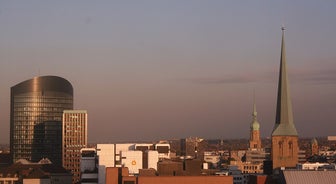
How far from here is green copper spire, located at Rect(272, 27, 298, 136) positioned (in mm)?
183875

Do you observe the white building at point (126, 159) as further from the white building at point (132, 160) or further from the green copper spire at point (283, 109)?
the green copper spire at point (283, 109)

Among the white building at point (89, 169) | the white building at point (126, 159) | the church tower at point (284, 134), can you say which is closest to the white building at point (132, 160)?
the white building at point (126, 159)

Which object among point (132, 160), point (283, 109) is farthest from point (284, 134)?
point (132, 160)

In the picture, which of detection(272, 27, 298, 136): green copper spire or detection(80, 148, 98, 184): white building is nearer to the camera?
detection(80, 148, 98, 184): white building

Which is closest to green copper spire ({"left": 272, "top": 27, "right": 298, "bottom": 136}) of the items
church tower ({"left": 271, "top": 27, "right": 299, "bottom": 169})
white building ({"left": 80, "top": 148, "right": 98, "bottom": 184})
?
church tower ({"left": 271, "top": 27, "right": 299, "bottom": 169})

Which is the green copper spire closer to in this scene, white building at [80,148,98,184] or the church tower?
the church tower

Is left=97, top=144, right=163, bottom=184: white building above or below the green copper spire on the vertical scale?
below

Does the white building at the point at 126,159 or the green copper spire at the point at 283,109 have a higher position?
the green copper spire at the point at 283,109

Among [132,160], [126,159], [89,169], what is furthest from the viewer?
[89,169]

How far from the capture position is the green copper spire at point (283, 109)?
603ft

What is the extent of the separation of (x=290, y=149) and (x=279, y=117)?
24.6 ft

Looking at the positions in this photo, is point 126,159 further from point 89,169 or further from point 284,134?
point 284,134

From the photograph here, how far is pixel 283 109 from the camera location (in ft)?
602

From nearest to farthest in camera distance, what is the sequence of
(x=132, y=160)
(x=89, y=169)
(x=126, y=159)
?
(x=126, y=159) < (x=132, y=160) < (x=89, y=169)
